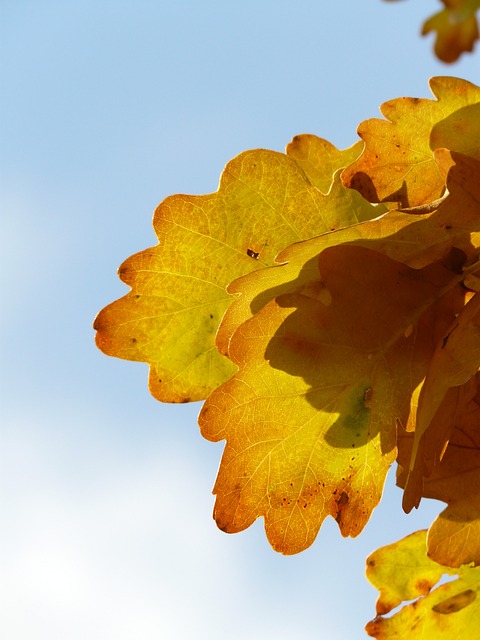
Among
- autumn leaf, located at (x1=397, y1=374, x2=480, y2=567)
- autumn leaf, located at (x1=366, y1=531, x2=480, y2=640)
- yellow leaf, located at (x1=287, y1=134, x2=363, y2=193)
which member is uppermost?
yellow leaf, located at (x1=287, y1=134, x2=363, y2=193)

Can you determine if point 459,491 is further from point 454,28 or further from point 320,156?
point 454,28

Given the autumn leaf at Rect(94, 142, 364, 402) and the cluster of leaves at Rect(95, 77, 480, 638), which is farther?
A: the autumn leaf at Rect(94, 142, 364, 402)

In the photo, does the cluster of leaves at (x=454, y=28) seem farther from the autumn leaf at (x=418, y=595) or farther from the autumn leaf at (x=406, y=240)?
the autumn leaf at (x=418, y=595)

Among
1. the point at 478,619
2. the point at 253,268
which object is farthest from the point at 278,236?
the point at 478,619

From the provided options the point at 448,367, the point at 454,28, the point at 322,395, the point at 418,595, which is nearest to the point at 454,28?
the point at 454,28

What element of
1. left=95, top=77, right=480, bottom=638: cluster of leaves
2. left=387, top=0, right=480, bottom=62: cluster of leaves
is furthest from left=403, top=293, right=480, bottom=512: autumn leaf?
left=387, top=0, right=480, bottom=62: cluster of leaves

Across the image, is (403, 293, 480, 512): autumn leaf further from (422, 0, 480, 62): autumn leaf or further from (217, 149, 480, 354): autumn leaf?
(422, 0, 480, 62): autumn leaf

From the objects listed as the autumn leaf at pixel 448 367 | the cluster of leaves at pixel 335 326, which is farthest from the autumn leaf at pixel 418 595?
the autumn leaf at pixel 448 367
